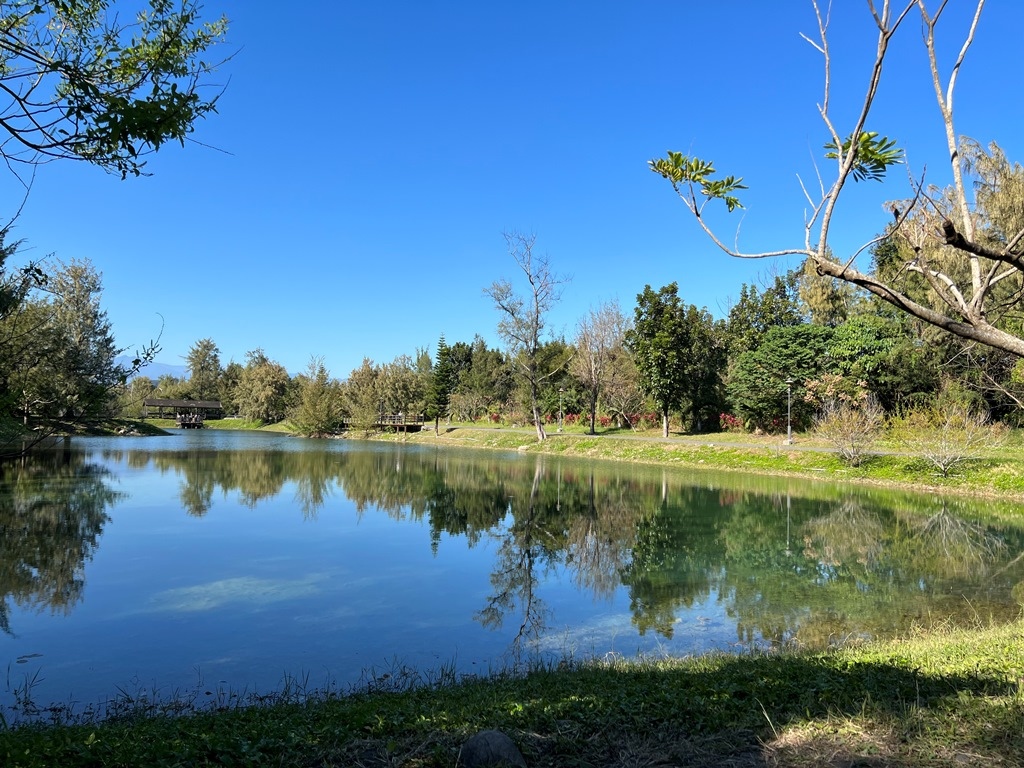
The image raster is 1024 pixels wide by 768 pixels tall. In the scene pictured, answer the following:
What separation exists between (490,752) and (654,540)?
38.7ft

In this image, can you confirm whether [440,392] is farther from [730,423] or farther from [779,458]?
[779,458]

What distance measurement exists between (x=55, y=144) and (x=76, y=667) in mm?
6368

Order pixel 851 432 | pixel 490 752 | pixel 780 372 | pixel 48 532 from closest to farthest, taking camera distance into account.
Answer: pixel 490 752, pixel 48 532, pixel 851 432, pixel 780 372

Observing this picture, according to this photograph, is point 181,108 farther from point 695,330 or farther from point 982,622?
point 695,330

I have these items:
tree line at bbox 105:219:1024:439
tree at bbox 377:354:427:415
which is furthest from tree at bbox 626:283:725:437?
tree at bbox 377:354:427:415

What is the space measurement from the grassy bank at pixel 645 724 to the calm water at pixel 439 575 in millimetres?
2320

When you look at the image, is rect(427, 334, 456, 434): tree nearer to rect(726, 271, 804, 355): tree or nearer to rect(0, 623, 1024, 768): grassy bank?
rect(726, 271, 804, 355): tree

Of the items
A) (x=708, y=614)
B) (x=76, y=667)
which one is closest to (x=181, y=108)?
(x=76, y=667)

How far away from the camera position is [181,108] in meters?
3.09

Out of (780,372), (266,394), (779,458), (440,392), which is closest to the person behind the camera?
(779,458)

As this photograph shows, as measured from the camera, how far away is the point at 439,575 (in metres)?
11.9

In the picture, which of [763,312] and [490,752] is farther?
[763,312]

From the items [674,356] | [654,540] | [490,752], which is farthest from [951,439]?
[490,752]

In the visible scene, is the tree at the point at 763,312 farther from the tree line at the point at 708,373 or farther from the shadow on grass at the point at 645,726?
the shadow on grass at the point at 645,726
